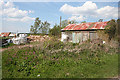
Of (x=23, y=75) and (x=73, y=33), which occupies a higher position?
(x=73, y=33)

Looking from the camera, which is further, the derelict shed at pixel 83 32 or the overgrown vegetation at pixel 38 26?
the overgrown vegetation at pixel 38 26

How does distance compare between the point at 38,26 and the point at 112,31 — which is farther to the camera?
the point at 38,26

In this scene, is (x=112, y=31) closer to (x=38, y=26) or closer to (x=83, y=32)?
(x=83, y=32)

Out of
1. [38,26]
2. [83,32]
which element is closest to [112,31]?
[83,32]

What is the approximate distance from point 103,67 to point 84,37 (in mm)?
10654

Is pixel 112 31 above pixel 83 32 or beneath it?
beneath

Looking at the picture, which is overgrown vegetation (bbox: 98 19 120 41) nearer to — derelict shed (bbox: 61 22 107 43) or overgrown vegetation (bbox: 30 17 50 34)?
derelict shed (bbox: 61 22 107 43)

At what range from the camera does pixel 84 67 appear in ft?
21.1

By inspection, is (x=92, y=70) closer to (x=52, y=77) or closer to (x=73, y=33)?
(x=52, y=77)

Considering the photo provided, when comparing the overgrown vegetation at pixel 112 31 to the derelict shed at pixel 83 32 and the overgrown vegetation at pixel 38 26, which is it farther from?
the overgrown vegetation at pixel 38 26

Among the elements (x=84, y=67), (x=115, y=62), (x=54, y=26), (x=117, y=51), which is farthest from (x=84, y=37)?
(x=54, y=26)

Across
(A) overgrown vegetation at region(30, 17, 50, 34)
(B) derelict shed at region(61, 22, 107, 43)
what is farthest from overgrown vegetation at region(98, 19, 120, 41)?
(A) overgrown vegetation at region(30, 17, 50, 34)

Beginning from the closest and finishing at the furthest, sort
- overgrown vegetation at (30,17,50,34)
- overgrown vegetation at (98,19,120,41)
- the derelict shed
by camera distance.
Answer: overgrown vegetation at (98,19,120,41) < the derelict shed < overgrown vegetation at (30,17,50,34)

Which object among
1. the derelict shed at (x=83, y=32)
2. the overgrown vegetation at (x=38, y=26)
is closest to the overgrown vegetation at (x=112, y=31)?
the derelict shed at (x=83, y=32)
